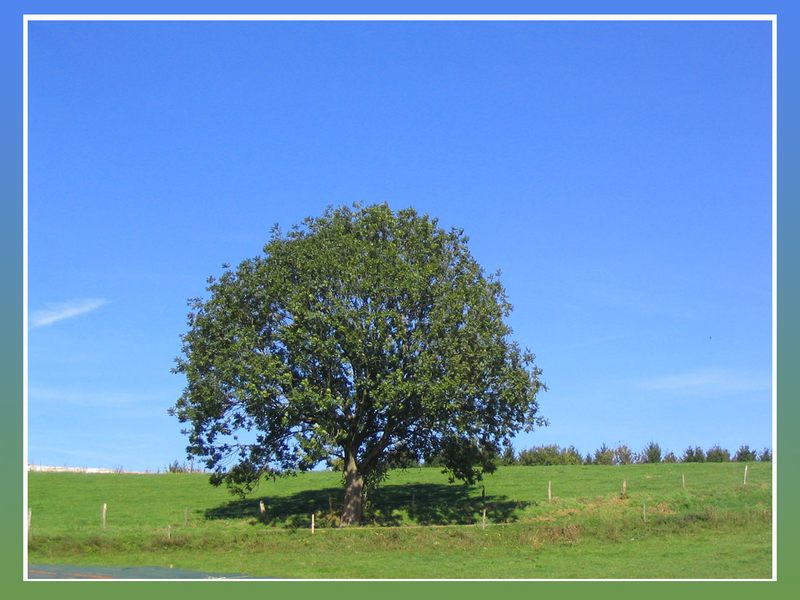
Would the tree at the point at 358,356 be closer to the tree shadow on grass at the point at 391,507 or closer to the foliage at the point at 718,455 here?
the tree shadow on grass at the point at 391,507

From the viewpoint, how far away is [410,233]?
169 feet

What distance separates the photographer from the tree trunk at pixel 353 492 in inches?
1984

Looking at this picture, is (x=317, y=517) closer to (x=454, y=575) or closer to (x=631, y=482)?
(x=454, y=575)

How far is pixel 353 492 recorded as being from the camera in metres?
50.9

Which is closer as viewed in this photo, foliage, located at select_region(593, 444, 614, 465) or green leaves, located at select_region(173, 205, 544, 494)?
green leaves, located at select_region(173, 205, 544, 494)

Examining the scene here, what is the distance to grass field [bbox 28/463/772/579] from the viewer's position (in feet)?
122

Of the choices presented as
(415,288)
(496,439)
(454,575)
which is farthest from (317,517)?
(454,575)

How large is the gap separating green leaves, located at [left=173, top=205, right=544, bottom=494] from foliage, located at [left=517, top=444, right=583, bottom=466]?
3960 cm

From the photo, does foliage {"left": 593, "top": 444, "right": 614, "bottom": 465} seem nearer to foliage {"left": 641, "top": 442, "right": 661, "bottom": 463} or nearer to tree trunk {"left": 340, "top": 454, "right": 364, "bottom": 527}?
foliage {"left": 641, "top": 442, "right": 661, "bottom": 463}

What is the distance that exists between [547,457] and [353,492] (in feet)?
147

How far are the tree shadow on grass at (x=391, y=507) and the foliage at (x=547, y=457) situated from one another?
80.9 ft

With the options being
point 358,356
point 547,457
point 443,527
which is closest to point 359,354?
point 358,356

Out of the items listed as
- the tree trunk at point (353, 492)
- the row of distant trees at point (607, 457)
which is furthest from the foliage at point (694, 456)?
the tree trunk at point (353, 492)

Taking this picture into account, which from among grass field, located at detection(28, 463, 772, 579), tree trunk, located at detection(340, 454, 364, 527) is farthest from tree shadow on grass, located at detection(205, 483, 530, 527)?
tree trunk, located at detection(340, 454, 364, 527)
